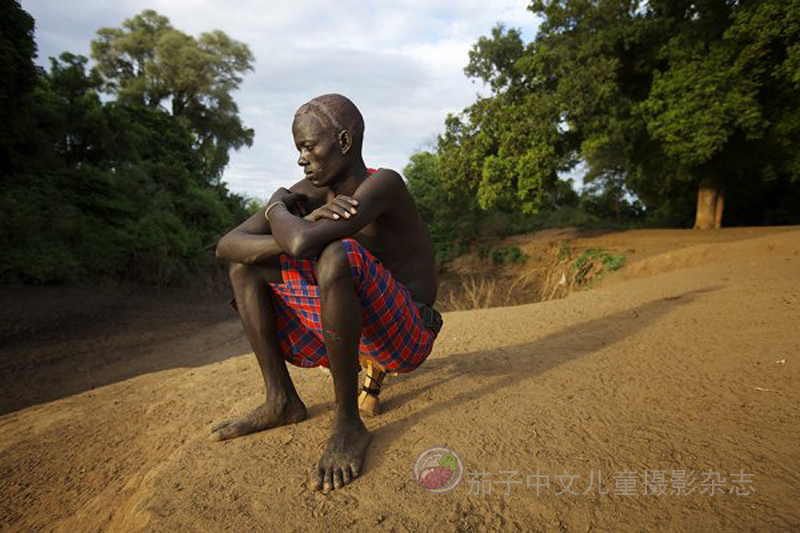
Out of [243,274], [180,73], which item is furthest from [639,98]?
[180,73]

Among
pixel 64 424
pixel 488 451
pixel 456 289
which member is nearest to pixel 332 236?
pixel 488 451

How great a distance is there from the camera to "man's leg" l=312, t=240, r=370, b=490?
1.57 meters

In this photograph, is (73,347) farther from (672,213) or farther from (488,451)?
(672,213)

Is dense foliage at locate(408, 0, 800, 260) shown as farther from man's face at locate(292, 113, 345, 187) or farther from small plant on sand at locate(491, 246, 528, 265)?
man's face at locate(292, 113, 345, 187)

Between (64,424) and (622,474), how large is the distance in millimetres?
3312

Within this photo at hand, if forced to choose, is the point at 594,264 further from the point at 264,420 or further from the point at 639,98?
the point at 264,420

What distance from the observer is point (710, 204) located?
11.9 metres

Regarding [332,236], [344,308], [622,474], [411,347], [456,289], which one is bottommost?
[456,289]

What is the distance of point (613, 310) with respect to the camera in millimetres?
4379

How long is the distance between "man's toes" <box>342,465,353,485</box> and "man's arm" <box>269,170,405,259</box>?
813 mm

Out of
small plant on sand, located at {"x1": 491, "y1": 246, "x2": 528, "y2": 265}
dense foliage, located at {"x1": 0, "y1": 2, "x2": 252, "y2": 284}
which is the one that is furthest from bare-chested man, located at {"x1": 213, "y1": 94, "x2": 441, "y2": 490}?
small plant on sand, located at {"x1": 491, "y1": 246, "x2": 528, "y2": 265}

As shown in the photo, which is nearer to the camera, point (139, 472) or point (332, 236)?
point (332, 236)

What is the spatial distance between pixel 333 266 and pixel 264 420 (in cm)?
87

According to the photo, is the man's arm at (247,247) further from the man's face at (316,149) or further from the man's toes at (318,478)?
the man's toes at (318,478)
